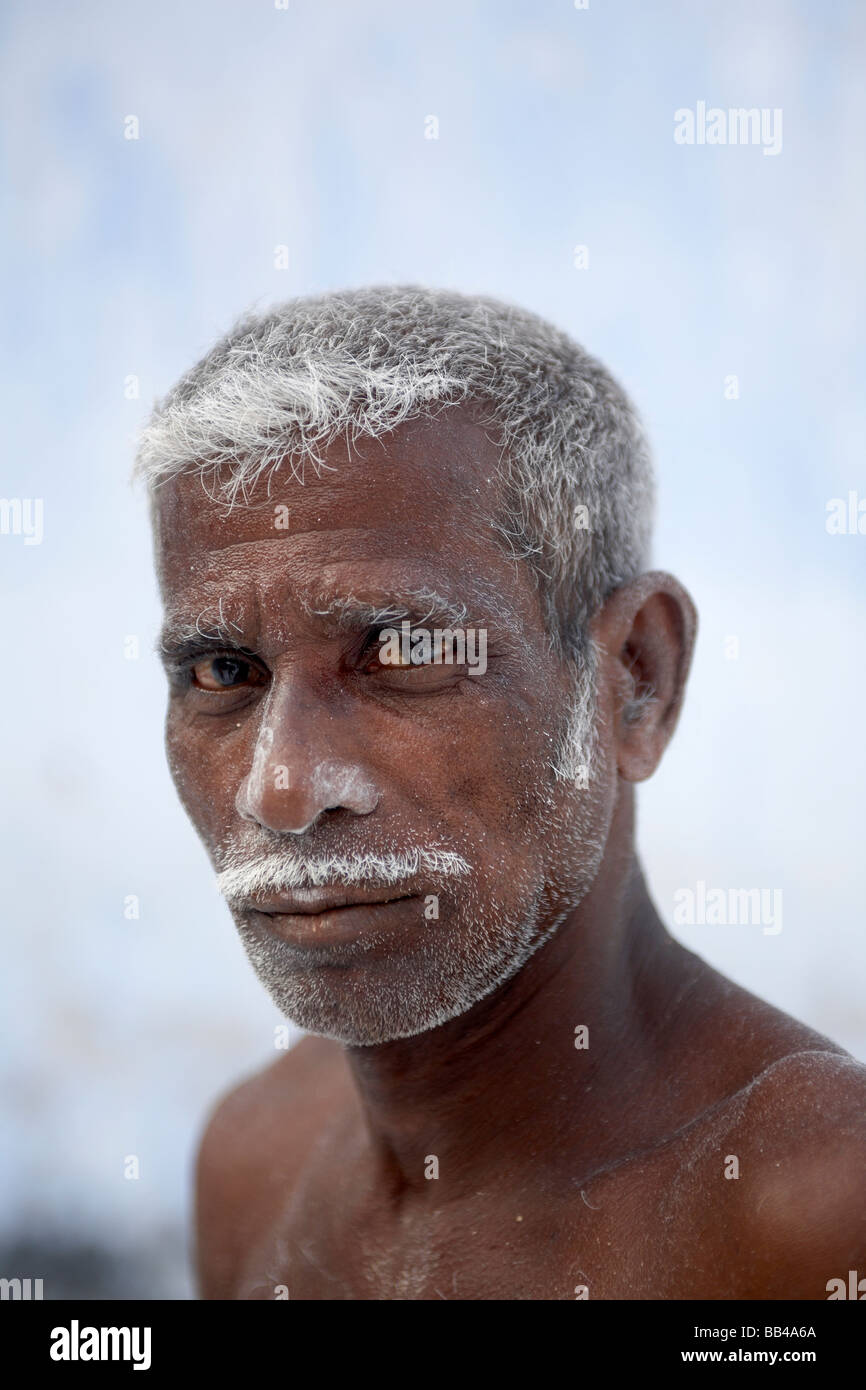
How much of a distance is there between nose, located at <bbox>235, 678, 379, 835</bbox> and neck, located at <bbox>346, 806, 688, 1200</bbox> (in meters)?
0.54

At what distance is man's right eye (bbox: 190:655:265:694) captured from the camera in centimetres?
245

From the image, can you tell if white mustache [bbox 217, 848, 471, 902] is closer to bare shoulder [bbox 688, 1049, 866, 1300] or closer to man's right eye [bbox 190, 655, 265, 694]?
man's right eye [bbox 190, 655, 265, 694]

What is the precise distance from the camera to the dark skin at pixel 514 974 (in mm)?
2150

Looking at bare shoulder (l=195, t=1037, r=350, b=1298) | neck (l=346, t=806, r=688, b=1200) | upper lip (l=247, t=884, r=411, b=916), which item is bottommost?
bare shoulder (l=195, t=1037, r=350, b=1298)

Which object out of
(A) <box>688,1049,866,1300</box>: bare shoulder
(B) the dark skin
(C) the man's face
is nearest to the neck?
(B) the dark skin

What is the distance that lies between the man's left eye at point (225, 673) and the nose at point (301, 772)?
199 millimetres

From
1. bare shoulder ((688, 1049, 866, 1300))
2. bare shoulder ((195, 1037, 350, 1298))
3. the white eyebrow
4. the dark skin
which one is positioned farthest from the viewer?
bare shoulder ((195, 1037, 350, 1298))

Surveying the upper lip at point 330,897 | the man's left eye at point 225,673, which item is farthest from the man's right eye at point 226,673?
the upper lip at point 330,897

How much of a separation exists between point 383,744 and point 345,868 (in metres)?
0.22

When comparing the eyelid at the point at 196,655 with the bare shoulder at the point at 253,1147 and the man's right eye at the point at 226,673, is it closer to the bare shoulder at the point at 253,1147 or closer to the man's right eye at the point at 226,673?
the man's right eye at the point at 226,673

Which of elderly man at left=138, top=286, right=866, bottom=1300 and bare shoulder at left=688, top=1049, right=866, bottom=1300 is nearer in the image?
bare shoulder at left=688, top=1049, right=866, bottom=1300

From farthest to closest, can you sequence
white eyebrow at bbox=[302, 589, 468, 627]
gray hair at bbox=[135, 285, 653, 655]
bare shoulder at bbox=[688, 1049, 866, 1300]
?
gray hair at bbox=[135, 285, 653, 655] < white eyebrow at bbox=[302, 589, 468, 627] < bare shoulder at bbox=[688, 1049, 866, 1300]

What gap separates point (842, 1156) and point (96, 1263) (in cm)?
406
